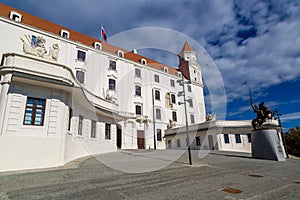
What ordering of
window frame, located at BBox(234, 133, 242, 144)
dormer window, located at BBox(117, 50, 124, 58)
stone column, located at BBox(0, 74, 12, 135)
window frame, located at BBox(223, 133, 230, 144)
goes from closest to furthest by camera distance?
stone column, located at BBox(0, 74, 12, 135)
window frame, located at BBox(223, 133, 230, 144)
window frame, located at BBox(234, 133, 242, 144)
dormer window, located at BBox(117, 50, 124, 58)

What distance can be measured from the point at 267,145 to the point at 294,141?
45.6m

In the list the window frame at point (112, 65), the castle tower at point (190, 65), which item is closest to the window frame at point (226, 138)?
the castle tower at point (190, 65)

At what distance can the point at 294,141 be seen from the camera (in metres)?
45.6

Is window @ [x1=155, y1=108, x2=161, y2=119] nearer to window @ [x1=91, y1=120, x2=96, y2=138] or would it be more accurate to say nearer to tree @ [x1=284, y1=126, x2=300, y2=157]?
window @ [x1=91, y1=120, x2=96, y2=138]

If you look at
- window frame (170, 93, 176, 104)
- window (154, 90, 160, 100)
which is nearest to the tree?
window frame (170, 93, 176, 104)

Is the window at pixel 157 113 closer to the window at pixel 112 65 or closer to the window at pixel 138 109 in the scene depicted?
the window at pixel 138 109

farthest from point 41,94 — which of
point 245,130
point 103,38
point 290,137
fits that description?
point 290,137

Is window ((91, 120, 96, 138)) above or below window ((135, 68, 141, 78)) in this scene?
below

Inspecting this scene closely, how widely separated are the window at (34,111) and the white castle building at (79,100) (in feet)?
0.15

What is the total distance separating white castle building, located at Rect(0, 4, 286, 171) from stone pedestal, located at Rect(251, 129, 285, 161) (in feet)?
26.3

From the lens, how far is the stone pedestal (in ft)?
40.0

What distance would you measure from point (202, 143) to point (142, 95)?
13.5m

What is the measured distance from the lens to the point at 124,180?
621 centimetres

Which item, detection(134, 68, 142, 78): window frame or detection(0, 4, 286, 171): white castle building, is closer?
detection(0, 4, 286, 171): white castle building
